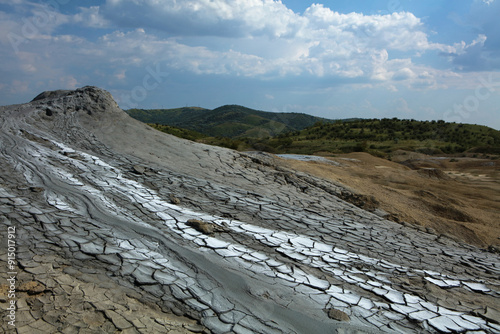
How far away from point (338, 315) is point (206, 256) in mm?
1735

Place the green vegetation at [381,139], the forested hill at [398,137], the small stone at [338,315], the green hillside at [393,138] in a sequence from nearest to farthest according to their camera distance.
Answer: the small stone at [338,315]
the green vegetation at [381,139]
the green hillside at [393,138]
the forested hill at [398,137]

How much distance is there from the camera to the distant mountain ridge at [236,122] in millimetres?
84312

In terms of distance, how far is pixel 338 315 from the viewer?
10.9 feet

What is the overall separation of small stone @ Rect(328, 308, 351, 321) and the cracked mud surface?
13 millimetres

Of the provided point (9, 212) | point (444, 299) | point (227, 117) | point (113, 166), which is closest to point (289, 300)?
point (444, 299)

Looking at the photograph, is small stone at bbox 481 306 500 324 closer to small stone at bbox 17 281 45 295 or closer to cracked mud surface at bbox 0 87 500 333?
cracked mud surface at bbox 0 87 500 333

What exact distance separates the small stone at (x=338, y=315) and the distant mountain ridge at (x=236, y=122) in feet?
195

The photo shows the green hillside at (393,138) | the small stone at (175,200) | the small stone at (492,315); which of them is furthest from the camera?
the green hillside at (393,138)

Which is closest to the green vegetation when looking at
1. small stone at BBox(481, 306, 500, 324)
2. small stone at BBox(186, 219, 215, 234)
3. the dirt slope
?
the dirt slope

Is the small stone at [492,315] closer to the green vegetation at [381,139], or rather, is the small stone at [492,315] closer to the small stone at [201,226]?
the small stone at [201,226]

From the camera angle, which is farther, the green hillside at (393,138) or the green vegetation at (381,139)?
the green hillside at (393,138)

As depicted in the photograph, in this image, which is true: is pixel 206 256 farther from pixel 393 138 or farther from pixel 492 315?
pixel 393 138

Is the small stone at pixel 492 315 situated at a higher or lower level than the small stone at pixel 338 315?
higher

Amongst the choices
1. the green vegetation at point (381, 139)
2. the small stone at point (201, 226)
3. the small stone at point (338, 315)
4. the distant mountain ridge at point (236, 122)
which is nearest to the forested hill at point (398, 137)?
the green vegetation at point (381, 139)
